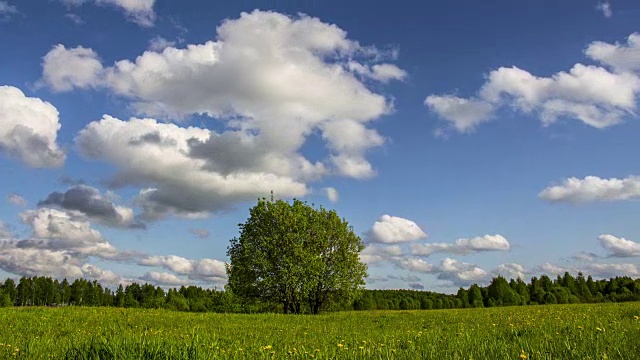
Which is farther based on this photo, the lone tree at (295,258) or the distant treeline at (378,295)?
the distant treeline at (378,295)

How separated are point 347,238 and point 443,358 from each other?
40851mm

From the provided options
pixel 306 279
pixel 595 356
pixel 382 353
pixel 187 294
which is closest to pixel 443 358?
pixel 382 353

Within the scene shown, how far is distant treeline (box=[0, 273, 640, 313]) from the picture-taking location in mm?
85688

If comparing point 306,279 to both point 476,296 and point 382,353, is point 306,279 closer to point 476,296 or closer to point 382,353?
point 382,353

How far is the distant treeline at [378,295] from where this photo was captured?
281 ft

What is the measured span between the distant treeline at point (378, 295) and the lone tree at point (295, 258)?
3644mm

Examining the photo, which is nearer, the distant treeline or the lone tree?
the lone tree

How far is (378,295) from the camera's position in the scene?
481 ft

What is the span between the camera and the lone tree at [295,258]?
42625 mm

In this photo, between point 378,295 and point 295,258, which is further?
point 378,295

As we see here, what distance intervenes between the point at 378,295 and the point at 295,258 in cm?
11056

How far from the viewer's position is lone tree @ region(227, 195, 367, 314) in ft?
140

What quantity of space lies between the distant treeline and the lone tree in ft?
12.0

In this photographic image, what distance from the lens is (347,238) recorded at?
46562 mm
